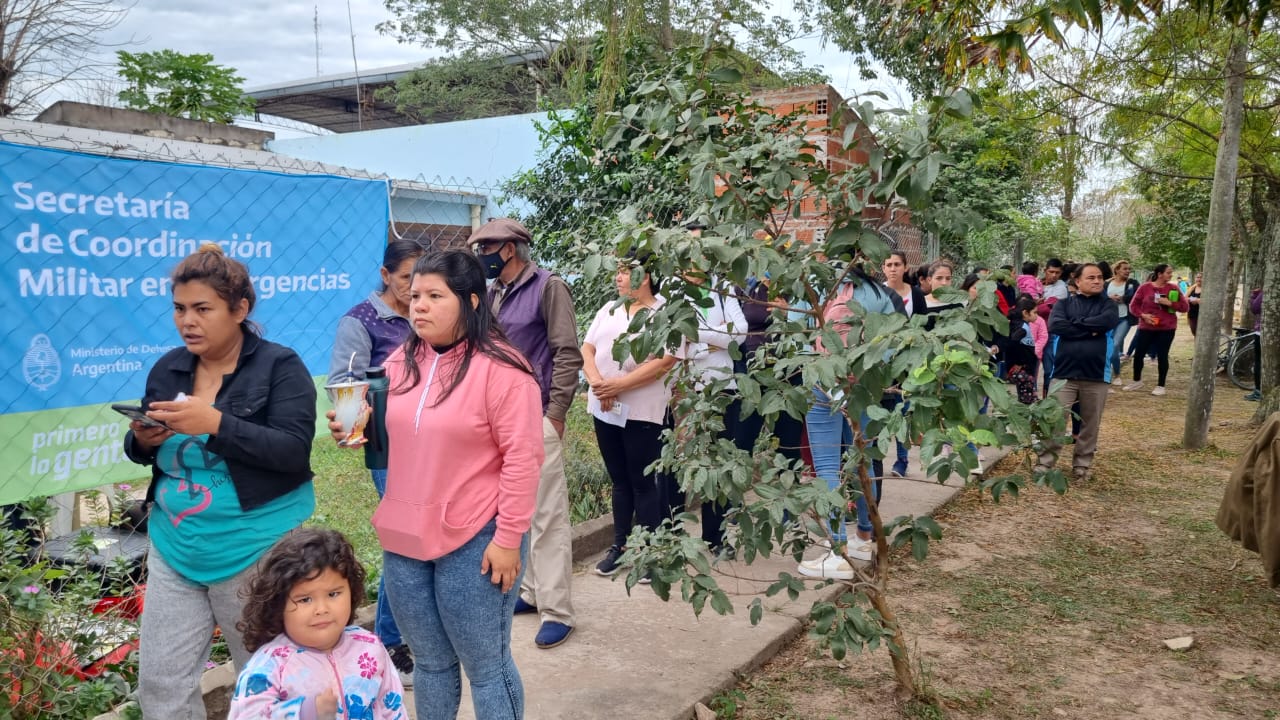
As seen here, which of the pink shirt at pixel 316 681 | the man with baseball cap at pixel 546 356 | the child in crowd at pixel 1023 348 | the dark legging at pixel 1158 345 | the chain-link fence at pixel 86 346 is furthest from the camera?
the dark legging at pixel 1158 345

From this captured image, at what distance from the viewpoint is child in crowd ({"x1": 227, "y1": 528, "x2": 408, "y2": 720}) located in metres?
2.05

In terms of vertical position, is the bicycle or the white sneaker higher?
the bicycle

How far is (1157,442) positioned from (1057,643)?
18.8ft

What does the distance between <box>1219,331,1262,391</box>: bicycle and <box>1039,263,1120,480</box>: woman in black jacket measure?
7945mm

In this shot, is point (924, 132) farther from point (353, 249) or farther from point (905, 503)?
point (905, 503)

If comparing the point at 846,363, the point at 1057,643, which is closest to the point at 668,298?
the point at 846,363

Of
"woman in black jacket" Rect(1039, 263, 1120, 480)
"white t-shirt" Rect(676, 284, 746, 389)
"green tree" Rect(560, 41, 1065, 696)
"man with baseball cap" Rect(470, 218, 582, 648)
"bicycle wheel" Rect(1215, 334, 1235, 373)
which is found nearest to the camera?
"green tree" Rect(560, 41, 1065, 696)

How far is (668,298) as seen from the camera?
9.43 ft

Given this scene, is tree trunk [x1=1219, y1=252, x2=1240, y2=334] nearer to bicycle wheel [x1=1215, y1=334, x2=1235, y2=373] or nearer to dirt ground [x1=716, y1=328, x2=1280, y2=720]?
bicycle wheel [x1=1215, y1=334, x2=1235, y2=373]

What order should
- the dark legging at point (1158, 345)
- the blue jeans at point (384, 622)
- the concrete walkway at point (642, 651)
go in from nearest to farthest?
the concrete walkway at point (642, 651) → the blue jeans at point (384, 622) → the dark legging at point (1158, 345)

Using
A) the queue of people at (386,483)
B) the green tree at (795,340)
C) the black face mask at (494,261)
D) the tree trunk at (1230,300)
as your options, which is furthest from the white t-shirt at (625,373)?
the tree trunk at (1230,300)

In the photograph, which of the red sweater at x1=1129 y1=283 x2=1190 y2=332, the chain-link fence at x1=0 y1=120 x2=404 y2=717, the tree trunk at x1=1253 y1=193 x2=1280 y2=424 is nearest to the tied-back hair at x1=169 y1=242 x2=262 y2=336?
the chain-link fence at x1=0 y1=120 x2=404 y2=717

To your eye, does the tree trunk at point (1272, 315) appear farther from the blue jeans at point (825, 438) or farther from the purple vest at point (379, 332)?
the purple vest at point (379, 332)

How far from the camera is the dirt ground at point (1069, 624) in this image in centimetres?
348
